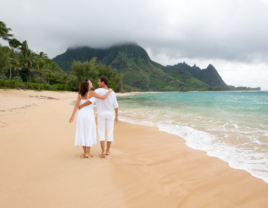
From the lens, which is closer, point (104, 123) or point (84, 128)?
point (84, 128)

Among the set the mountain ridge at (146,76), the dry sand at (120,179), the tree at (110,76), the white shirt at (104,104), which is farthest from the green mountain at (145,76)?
the dry sand at (120,179)

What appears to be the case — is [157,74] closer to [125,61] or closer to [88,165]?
[125,61]

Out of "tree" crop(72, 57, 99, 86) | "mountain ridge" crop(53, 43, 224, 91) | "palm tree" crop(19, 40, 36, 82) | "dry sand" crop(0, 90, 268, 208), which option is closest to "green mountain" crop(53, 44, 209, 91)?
"mountain ridge" crop(53, 43, 224, 91)

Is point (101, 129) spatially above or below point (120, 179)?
above

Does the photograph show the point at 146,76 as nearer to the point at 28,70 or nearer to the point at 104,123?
the point at 28,70

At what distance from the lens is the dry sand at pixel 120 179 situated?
207 cm

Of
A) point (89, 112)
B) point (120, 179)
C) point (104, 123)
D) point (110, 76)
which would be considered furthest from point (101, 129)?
point (110, 76)

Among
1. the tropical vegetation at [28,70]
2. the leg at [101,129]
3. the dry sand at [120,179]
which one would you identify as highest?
the tropical vegetation at [28,70]

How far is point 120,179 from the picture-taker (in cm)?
258

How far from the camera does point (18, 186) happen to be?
2.26 meters

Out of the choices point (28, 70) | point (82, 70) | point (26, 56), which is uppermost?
point (26, 56)

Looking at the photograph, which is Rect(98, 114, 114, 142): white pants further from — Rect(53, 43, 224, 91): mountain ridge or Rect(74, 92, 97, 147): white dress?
Rect(53, 43, 224, 91): mountain ridge

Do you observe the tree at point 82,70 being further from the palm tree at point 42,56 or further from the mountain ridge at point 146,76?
the mountain ridge at point 146,76

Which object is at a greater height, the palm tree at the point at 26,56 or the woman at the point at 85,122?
the palm tree at the point at 26,56
